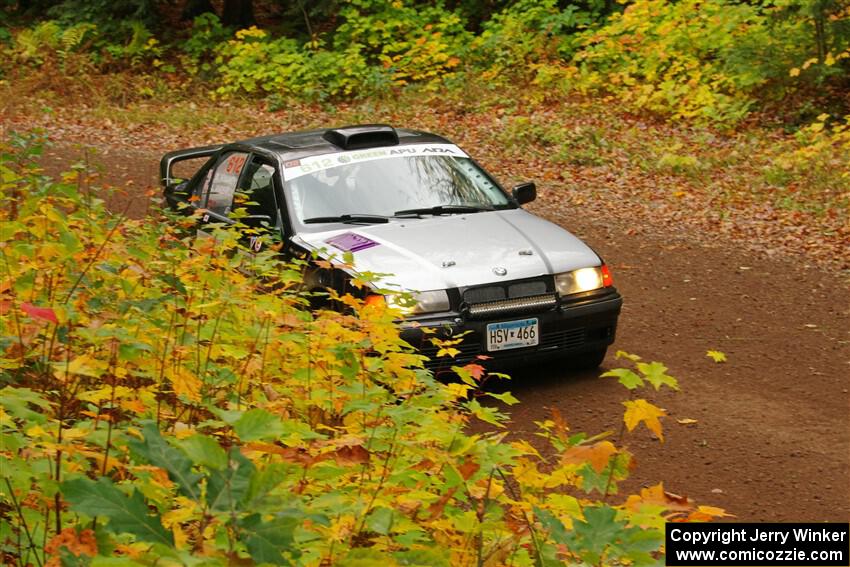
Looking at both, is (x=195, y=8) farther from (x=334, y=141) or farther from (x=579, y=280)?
(x=579, y=280)

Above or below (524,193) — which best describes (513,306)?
below

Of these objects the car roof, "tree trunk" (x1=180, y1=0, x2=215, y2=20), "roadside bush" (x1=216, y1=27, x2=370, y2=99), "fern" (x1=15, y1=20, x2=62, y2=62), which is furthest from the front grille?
"tree trunk" (x1=180, y1=0, x2=215, y2=20)

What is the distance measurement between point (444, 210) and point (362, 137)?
994mm

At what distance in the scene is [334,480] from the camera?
10.8 ft

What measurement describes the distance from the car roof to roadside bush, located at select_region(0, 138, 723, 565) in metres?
2.80

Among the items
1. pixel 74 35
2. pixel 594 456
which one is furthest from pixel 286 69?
pixel 594 456

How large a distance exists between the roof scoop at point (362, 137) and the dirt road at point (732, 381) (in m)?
2.19

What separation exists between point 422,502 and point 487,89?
671 inches

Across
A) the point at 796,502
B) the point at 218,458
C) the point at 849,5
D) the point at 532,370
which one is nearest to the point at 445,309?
the point at 532,370

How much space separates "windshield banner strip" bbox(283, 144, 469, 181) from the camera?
8023 mm

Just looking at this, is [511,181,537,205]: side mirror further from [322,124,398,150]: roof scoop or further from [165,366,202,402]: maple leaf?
[165,366,202,402]: maple leaf

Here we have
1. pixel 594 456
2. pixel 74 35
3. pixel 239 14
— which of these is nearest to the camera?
pixel 594 456

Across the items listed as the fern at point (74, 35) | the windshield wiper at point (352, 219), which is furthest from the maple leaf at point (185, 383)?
the fern at point (74, 35)

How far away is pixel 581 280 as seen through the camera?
283 inches
